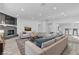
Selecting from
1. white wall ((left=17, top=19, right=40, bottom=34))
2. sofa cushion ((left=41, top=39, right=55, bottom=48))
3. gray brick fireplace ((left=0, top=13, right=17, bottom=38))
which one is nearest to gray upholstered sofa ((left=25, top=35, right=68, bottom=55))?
sofa cushion ((left=41, top=39, right=55, bottom=48))

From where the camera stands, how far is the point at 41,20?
4.17 m

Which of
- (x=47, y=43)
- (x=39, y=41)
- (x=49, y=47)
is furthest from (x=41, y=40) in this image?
(x=49, y=47)

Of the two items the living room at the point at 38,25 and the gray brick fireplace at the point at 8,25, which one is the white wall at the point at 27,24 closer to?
the living room at the point at 38,25

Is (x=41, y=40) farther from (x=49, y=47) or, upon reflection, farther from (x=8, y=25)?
(x=8, y=25)

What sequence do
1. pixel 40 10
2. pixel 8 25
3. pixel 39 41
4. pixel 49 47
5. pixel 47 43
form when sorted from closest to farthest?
pixel 49 47, pixel 47 43, pixel 39 41, pixel 40 10, pixel 8 25

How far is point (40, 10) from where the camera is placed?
4.05m

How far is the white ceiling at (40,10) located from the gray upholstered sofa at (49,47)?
0.73m

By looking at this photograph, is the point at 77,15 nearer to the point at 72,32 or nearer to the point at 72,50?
the point at 72,32

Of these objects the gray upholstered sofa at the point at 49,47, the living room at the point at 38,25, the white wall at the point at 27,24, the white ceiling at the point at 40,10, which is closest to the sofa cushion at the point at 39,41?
the living room at the point at 38,25

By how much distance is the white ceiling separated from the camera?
12.7 ft

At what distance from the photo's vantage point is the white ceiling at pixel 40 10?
12.7ft

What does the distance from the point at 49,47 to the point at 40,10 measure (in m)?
1.15

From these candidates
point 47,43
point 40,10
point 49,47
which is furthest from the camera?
point 40,10
